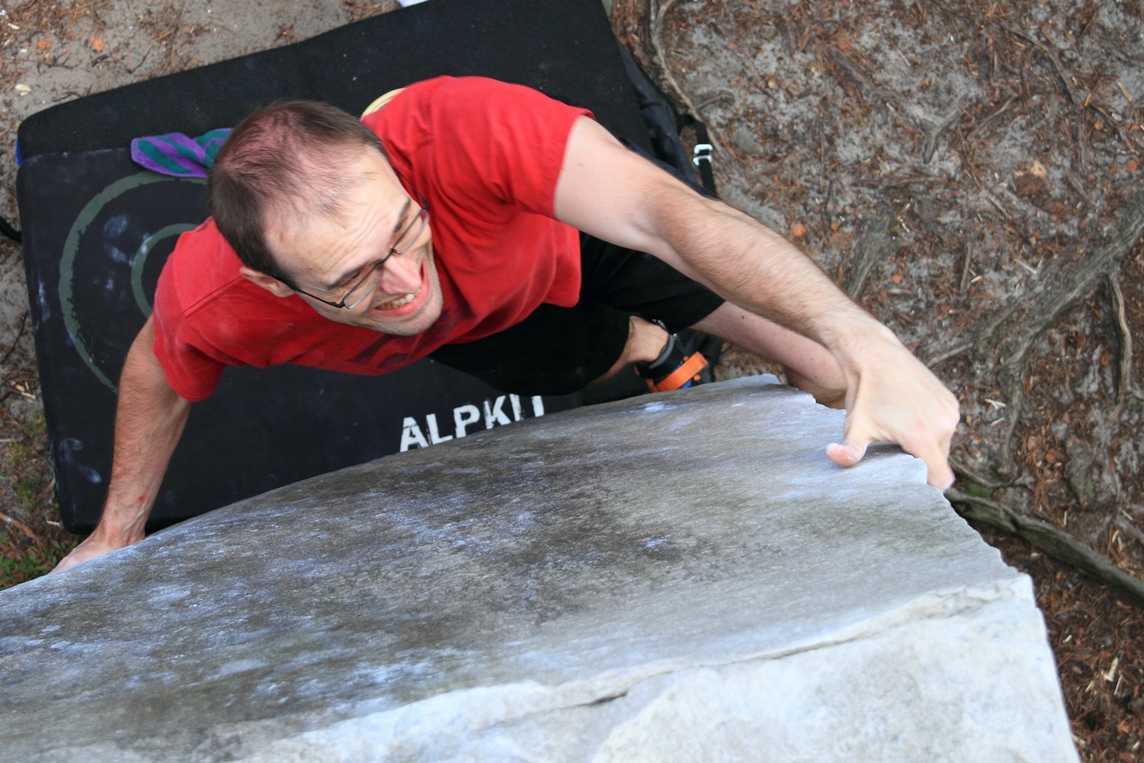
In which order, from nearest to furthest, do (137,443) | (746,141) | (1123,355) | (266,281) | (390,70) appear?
(266,281)
(137,443)
(390,70)
(1123,355)
(746,141)

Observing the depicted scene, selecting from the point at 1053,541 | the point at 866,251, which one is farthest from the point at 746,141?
the point at 1053,541

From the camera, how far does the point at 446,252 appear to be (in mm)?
1839

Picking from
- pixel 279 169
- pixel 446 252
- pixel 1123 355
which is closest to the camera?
pixel 279 169

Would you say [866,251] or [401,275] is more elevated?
[401,275]

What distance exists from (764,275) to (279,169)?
0.84m

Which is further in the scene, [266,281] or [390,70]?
[390,70]

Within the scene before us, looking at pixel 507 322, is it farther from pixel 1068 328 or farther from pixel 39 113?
pixel 1068 328

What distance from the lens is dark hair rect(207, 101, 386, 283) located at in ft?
5.16

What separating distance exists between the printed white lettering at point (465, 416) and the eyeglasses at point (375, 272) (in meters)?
1.22

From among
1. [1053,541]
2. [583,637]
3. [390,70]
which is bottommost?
[1053,541]

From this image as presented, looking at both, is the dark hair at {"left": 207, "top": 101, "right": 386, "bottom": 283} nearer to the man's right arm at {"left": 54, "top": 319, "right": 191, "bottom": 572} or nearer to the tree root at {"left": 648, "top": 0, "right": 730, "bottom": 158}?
the man's right arm at {"left": 54, "top": 319, "right": 191, "bottom": 572}

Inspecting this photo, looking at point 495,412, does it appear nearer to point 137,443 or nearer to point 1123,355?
point 137,443

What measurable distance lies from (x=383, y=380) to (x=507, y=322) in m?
0.87

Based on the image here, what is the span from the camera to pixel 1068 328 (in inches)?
130
